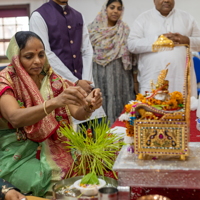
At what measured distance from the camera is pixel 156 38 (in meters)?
3.70

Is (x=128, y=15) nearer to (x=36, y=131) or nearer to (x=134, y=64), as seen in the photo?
(x=134, y=64)

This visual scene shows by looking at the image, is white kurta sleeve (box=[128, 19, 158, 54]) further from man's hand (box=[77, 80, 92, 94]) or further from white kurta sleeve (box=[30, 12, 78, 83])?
man's hand (box=[77, 80, 92, 94])

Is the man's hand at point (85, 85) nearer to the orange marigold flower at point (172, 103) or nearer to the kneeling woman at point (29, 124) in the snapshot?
the kneeling woman at point (29, 124)

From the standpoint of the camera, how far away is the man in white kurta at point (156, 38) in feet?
12.1

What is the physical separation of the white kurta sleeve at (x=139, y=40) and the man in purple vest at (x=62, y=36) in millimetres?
856

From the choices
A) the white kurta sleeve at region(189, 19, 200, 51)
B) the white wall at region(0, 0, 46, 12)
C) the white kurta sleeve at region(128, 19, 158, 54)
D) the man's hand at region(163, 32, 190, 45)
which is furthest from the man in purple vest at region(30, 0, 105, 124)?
the white wall at region(0, 0, 46, 12)

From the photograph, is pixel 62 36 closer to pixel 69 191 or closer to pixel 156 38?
pixel 156 38

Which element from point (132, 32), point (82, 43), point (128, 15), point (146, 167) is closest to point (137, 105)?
point (146, 167)

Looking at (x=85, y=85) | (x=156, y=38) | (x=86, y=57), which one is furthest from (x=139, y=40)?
(x=85, y=85)

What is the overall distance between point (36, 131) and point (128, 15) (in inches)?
218

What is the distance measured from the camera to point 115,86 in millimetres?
4152

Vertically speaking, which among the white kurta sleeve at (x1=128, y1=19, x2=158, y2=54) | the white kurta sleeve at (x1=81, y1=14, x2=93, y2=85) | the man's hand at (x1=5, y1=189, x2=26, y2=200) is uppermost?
the white kurta sleeve at (x1=128, y1=19, x2=158, y2=54)

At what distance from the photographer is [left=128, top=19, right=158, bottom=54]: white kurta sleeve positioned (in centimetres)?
369

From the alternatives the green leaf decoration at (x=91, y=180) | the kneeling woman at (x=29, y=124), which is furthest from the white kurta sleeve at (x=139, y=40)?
the green leaf decoration at (x=91, y=180)
